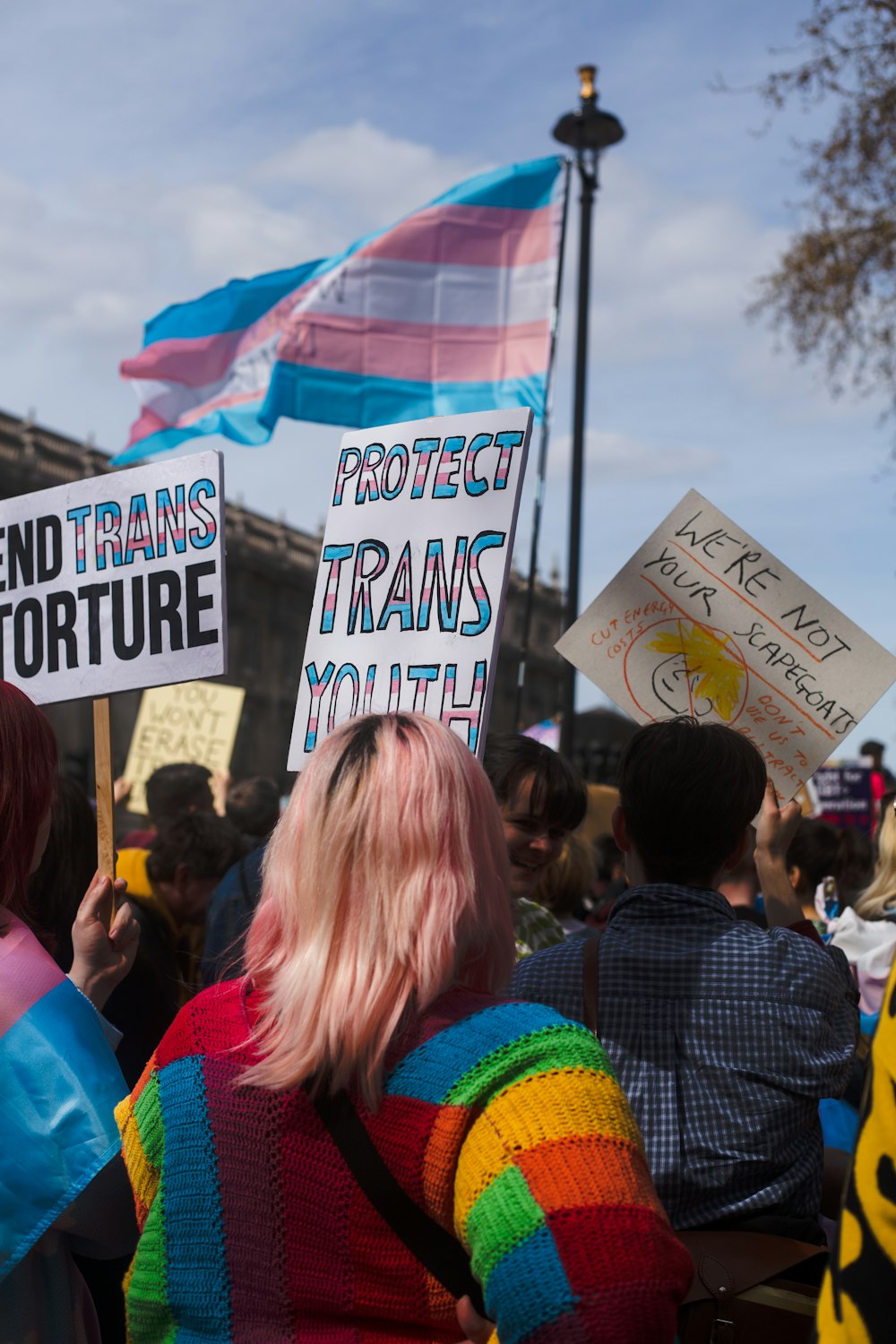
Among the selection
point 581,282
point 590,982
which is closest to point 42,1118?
point 590,982

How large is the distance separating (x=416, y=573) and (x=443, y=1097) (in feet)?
6.23

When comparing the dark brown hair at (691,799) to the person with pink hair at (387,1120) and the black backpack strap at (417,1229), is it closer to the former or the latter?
the person with pink hair at (387,1120)

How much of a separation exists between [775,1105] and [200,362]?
7.64 metres

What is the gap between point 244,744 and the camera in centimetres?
5081

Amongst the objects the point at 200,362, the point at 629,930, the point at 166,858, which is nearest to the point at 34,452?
the point at 200,362

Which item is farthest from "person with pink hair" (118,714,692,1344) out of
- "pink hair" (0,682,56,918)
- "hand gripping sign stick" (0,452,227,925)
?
"hand gripping sign stick" (0,452,227,925)

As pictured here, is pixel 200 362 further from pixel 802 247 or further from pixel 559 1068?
pixel 559 1068

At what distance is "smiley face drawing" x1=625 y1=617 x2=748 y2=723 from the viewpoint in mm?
3209

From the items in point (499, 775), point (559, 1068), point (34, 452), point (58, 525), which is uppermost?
point (34, 452)

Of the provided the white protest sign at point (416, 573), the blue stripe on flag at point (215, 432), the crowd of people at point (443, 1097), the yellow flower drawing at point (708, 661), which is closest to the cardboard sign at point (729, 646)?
the yellow flower drawing at point (708, 661)

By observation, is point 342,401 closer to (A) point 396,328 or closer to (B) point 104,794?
(A) point 396,328

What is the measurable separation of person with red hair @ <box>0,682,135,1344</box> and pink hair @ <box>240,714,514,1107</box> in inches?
12.7

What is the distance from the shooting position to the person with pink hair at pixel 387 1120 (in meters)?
1.28

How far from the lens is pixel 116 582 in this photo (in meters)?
3.32
